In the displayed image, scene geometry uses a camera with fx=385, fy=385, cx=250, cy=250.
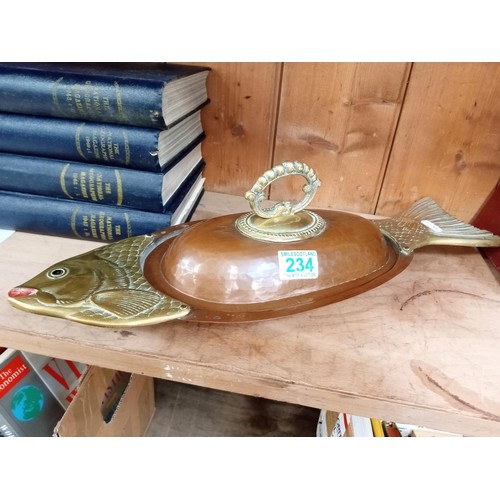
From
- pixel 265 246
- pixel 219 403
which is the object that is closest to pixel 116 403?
pixel 219 403

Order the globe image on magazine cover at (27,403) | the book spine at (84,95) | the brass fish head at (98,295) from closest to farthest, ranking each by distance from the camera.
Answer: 1. the brass fish head at (98,295)
2. the book spine at (84,95)
3. the globe image on magazine cover at (27,403)

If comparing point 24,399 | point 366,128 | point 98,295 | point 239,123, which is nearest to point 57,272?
point 98,295

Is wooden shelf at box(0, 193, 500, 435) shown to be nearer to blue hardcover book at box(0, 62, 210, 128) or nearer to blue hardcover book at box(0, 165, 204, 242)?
blue hardcover book at box(0, 165, 204, 242)

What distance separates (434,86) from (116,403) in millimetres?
819

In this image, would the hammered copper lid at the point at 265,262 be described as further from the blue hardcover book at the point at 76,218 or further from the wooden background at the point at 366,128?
the wooden background at the point at 366,128

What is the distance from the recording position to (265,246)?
0.47 m

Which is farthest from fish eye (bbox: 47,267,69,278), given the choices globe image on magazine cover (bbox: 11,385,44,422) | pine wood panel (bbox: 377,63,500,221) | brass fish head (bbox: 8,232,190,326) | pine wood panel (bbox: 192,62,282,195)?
pine wood panel (bbox: 377,63,500,221)

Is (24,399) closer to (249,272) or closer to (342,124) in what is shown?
(249,272)

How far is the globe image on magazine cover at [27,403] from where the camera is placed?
2.08ft

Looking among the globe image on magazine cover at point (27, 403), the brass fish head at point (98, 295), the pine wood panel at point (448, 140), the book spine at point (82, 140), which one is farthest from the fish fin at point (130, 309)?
the pine wood panel at point (448, 140)

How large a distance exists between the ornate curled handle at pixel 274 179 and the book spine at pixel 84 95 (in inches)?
7.2

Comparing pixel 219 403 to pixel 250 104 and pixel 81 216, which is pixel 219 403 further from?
pixel 250 104

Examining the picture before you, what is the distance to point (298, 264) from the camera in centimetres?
47

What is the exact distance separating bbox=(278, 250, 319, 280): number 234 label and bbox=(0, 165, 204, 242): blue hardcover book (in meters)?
0.23
